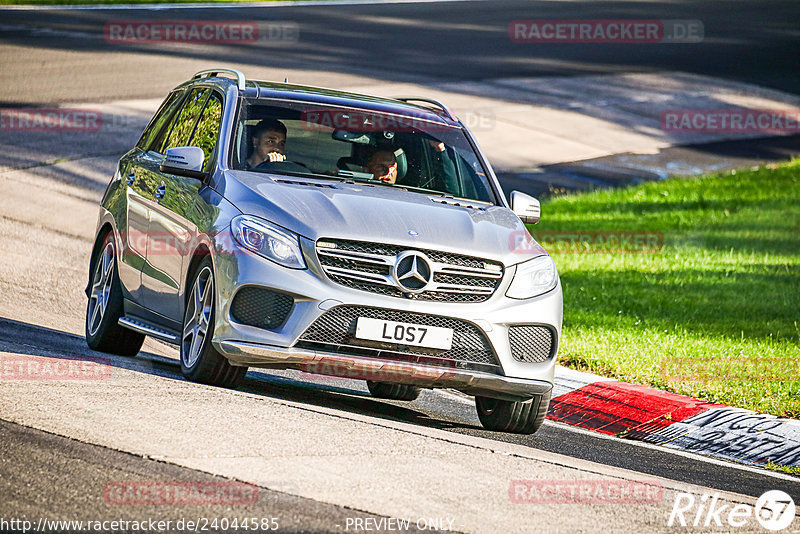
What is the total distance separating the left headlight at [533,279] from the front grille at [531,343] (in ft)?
0.63

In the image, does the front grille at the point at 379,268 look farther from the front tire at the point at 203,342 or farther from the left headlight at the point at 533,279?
the front tire at the point at 203,342

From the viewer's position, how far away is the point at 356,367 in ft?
23.5

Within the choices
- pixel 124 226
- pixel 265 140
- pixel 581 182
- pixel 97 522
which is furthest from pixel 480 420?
pixel 581 182

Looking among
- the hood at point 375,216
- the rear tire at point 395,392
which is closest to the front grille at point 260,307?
the hood at point 375,216

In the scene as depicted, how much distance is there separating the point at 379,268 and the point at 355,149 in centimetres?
159

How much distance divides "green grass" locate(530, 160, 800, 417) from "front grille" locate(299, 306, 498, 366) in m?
2.73

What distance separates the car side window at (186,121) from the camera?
8.99m

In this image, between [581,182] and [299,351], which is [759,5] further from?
[299,351]

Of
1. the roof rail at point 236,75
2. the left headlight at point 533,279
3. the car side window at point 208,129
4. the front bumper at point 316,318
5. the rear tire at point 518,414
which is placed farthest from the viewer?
the roof rail at point 236,75

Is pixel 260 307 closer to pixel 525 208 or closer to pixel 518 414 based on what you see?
pixel 518 414

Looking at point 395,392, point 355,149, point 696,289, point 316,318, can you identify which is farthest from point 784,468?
point 696,289

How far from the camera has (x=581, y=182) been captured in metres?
21.0

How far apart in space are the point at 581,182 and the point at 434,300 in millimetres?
14169

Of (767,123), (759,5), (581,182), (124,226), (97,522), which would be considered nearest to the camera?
(97,522)
